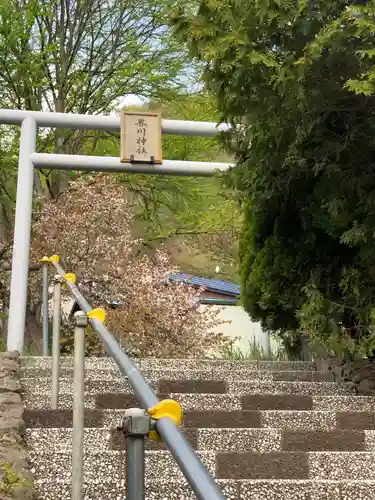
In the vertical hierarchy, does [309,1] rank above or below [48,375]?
above

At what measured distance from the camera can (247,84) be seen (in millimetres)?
3947

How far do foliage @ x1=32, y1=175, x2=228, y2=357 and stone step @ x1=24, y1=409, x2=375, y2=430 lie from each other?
6.21 meters

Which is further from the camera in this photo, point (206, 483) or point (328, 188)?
point (328, 188)

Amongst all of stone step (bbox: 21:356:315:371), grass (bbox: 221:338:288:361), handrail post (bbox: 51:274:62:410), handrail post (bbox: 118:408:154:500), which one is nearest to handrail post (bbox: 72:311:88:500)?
handrail post (bbox: 118:408:154:500)

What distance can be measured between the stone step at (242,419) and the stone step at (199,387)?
2.73ft

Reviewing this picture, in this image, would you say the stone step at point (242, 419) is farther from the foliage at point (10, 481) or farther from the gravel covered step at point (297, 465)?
the foliage at point (10, 481)

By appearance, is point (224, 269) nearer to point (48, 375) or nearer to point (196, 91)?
point (196, 91)

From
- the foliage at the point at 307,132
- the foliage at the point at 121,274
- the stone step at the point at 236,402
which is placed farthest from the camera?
the foliage at the point at 121,274

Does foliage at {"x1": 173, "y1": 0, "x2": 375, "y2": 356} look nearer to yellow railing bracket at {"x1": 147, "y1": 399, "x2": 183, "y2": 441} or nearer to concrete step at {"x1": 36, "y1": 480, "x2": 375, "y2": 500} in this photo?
concrete step at {"x1": 36, "y1": 480, "x2": 375, "y2": 500}

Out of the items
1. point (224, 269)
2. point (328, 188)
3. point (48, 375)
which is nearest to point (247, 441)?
point (328, 188)

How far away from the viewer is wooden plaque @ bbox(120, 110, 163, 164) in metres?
6.50

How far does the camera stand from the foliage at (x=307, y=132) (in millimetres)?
3654

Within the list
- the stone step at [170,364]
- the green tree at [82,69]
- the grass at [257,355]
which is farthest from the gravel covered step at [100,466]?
the green tree at [82,69]

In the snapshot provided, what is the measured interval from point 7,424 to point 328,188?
90.9 inches
